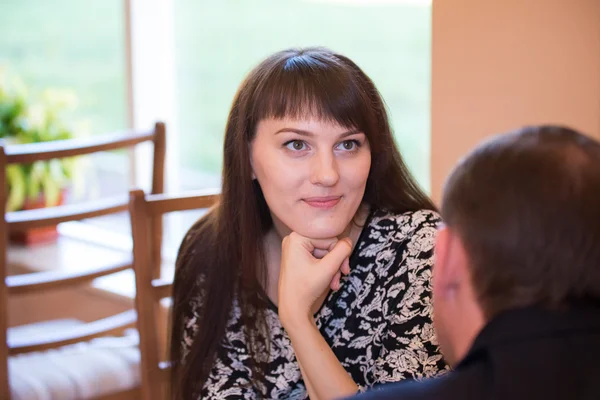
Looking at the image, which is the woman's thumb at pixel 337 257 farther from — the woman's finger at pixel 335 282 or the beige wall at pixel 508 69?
the beige wall at pixel 508 69

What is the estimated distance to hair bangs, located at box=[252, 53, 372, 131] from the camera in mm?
1501

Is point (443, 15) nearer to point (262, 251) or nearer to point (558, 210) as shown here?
point (262, 251)

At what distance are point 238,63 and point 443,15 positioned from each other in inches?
51.0

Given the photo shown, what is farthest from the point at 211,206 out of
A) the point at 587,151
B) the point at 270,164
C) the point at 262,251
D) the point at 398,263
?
the point at 587,151

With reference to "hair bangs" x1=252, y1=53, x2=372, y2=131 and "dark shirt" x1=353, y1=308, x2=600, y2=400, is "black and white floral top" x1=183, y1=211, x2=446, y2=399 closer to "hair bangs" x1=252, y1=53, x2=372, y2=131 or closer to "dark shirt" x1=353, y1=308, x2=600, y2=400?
"hair bangs" x1=252, y1=53, x2=372, y2=131

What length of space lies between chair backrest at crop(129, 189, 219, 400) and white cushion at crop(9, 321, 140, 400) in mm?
330

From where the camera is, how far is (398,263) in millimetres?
1581

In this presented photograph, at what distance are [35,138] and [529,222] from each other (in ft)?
9.15

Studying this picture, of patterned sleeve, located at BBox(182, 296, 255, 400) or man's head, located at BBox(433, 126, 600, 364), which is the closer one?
man's head, located at BBox(433, 126, 600, 364)

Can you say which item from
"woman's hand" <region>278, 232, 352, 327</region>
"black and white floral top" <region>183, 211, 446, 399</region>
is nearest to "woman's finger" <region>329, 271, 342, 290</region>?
"woman's hand" <region>278, 232, 352, 327</region>

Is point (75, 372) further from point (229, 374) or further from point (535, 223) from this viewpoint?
point (535, 223)

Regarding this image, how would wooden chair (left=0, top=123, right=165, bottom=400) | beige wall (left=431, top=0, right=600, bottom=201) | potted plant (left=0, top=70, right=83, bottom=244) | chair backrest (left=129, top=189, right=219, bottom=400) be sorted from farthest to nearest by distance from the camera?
potted plant (left=0, top=70, right=83, bottom=244) → wooden chair (left=0, top=123, right=165, bottom=400) → chair backrest (left=129, top=189, right=219, bottom=400) → beige wall (left=431, top=0, right=600, bottom=201)

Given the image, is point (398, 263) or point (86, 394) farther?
point (86, 394)

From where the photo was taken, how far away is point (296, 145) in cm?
153
